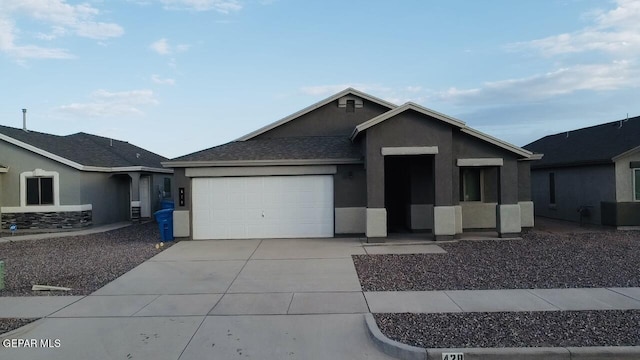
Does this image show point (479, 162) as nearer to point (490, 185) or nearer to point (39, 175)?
point (490, 185)

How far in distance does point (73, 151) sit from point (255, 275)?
53.2 ft

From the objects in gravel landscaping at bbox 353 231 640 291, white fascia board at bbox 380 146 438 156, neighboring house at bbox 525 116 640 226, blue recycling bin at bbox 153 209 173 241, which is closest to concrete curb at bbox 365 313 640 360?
gravel landscaping at bbox 353 231 640 291

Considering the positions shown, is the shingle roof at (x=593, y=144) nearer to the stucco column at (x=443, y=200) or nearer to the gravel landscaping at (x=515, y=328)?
the stucco column at (x=443, y=200)

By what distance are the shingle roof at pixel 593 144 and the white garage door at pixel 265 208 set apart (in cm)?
1100

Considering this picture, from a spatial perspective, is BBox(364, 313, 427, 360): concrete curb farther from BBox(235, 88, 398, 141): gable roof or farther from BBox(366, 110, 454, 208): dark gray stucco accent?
BBox(235, 88, 398, 141): gable roof

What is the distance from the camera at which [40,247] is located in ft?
47.5

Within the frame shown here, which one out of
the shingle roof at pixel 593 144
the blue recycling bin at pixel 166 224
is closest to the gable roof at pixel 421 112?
the shingle roof at pixel 593 144

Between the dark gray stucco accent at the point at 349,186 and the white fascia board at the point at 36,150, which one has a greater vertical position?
the white fascia board at the point at 36,150

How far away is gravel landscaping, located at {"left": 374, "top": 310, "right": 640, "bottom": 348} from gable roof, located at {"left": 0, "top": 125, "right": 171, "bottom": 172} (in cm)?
1761

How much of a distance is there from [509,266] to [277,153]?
847cm

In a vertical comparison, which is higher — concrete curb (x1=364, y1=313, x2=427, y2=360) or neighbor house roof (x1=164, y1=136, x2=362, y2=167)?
neighbor house roof (x1=164, y1=136, x2=362, y2=167)

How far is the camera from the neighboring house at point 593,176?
1659cm

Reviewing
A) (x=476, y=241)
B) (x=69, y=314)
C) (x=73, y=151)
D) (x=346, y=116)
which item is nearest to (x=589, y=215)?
(x=476, y=241)

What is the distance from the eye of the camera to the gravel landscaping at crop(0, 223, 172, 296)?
9211 millimetres
